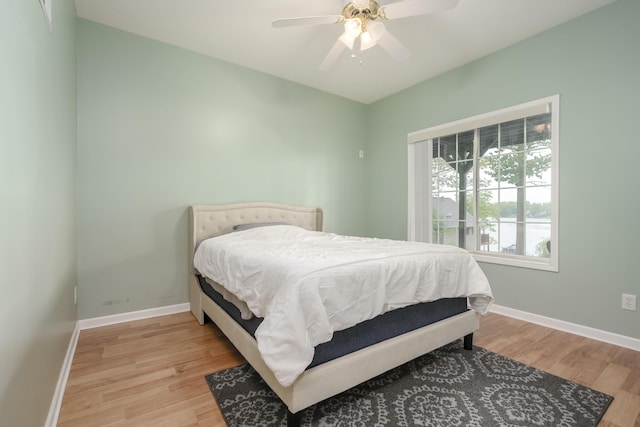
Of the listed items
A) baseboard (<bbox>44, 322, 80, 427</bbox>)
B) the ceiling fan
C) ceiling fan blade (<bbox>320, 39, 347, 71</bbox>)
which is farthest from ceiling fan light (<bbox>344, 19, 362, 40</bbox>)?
baseboard (<bbox>44, 322, 80, 427</bbox>)

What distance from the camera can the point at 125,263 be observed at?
8.95 ft

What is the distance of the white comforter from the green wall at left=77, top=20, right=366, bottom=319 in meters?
1.01

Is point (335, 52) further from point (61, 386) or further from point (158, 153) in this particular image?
point (61, 386)

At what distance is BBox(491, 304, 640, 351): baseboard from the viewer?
88.6 inches

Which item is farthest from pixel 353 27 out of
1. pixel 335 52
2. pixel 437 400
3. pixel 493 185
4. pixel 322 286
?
pixel 437 400

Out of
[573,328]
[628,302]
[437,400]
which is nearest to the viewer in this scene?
[437,400]

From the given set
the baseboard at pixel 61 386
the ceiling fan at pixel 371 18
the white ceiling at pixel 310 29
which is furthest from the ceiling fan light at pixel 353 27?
the baseboard at pixel 61 386

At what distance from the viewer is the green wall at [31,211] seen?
848 mm

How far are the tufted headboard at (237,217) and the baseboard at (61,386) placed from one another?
3.58ft

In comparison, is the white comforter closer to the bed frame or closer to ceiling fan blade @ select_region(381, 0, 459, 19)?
the bed frame

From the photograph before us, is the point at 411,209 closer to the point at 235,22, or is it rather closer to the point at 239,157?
the point at 239,157

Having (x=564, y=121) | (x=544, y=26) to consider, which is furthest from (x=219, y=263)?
(x=544, y=26)

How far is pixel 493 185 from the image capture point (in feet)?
10.5

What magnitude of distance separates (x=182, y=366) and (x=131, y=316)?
3.87 ft
